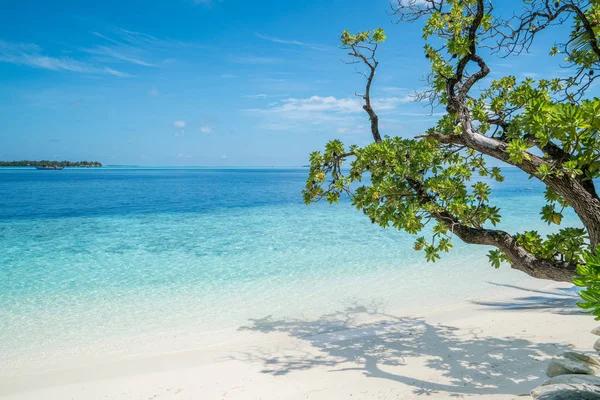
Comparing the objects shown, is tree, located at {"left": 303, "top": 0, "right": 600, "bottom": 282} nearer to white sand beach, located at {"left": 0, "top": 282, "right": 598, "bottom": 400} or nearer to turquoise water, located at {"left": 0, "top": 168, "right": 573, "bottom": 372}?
white sand beach, located at {"left": 0, "top": 282, "right": 598, "bottom": 400}

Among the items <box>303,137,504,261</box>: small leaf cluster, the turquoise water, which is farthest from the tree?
the turquoise water

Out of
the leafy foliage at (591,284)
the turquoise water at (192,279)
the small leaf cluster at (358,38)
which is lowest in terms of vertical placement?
the turquoise water at (192,279)

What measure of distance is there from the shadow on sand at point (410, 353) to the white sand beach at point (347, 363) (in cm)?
1

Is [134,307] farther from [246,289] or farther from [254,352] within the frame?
[254,352]

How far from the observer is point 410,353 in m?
5.66

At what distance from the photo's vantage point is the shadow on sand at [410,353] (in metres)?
4.61

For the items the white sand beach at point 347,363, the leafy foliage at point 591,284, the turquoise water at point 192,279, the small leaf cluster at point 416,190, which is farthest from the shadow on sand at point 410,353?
the leafy foliage at point 591,284

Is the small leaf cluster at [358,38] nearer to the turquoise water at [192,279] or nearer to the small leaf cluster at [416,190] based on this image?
the small leaf cluster at [416,190]

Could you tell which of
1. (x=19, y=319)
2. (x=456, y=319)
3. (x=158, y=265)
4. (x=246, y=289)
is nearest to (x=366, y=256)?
(x=246, y=289)

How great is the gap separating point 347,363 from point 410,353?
3.13 ft

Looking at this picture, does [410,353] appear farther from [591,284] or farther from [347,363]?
[591,284]

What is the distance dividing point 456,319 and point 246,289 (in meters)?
4.80

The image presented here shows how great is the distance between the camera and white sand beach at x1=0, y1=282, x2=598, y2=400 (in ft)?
15.3

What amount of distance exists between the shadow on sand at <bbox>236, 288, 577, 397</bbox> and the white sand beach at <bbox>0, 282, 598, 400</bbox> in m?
0.01
